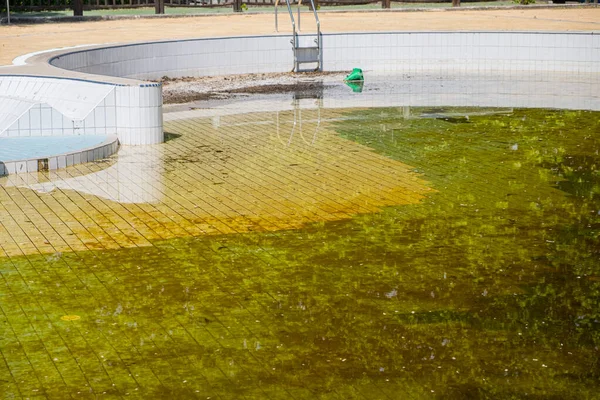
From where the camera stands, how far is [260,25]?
21.3 meters

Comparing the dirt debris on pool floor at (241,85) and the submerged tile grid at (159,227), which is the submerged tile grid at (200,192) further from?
the dirt debris on pool floor at (241,85)

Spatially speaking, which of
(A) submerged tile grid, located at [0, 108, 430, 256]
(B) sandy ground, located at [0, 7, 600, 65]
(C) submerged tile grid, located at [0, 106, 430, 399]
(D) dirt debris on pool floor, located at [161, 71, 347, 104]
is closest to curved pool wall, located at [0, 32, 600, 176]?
(D) dirt debris on pool floor, located at [161, 71, 347, 104]

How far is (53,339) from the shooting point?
5590mm

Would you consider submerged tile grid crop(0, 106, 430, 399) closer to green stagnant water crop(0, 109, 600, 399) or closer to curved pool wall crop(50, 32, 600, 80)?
green stagnant water crop(0, 109, 600, 399)

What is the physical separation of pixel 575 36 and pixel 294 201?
36.5 feet

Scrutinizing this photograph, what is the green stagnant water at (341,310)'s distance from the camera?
16.6 ft

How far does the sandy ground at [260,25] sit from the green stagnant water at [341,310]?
10.9 metres

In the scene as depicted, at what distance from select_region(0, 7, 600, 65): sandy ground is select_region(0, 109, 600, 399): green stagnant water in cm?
1088

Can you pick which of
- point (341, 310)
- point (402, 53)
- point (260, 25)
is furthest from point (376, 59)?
point (341, 310)

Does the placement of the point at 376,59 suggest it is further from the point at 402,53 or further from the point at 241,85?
the point at 241,85

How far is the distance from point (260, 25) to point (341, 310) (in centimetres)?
1597

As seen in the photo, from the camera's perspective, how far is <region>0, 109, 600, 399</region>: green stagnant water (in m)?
5.05

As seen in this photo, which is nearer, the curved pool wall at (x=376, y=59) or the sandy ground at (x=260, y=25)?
the curved pool wall at (x=376, y=59)

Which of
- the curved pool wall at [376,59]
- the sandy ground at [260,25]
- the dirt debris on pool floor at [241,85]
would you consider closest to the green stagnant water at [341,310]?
the curved pool wall at [376,59]
